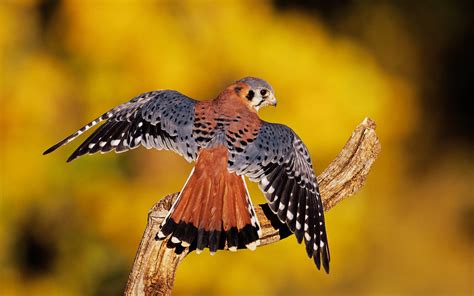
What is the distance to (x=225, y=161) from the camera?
477 centimetres

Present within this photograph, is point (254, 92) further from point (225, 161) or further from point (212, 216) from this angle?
point (212, 216)

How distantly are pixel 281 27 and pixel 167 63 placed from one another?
1.51 meters

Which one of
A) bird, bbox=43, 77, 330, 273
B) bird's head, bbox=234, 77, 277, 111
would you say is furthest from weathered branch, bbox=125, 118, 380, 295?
bird's head, bbox=234, 77, 277, 111

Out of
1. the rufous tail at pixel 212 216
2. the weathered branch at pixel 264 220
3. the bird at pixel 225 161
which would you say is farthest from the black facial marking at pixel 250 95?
the rufous tail at pixel 212 216

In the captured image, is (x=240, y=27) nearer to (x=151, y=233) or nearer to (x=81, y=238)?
(x=81, y=238)

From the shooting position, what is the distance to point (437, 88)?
43.3 ft

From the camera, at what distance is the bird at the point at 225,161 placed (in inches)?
179

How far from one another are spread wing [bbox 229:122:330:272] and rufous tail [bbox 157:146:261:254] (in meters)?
0.14

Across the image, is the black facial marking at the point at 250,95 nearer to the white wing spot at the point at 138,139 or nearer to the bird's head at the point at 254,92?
the bird's head at the point at 254,92

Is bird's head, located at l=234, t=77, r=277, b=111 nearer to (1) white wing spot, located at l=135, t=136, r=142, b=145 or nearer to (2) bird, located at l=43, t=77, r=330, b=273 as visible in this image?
(2) bird, located at l=43, t=77, r=330, b=273

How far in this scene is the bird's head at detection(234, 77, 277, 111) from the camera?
5.29 metres

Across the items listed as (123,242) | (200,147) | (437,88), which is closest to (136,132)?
(200,147)

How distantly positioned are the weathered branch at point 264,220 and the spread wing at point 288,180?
17cm

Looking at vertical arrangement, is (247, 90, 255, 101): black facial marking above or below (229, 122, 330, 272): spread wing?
above
